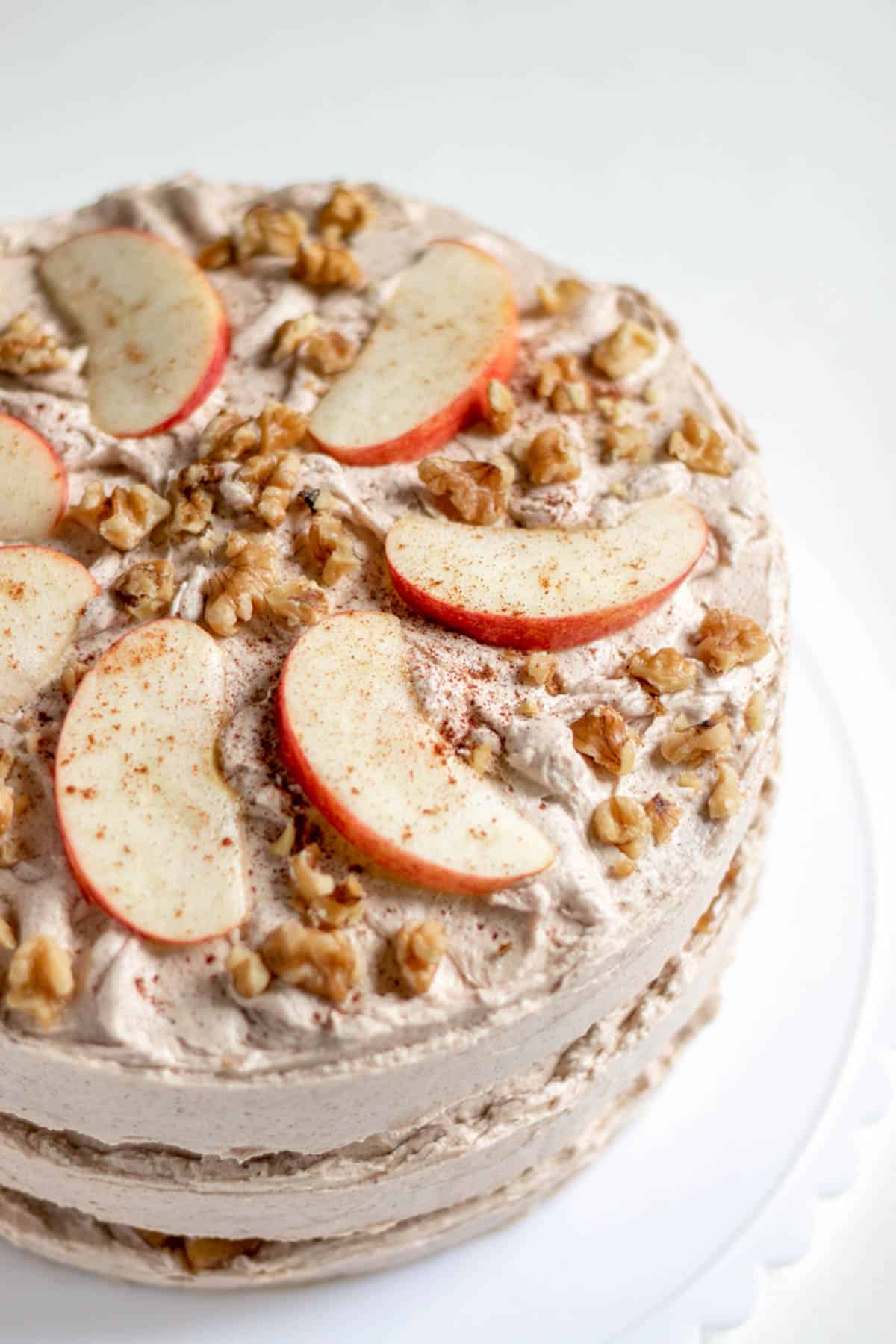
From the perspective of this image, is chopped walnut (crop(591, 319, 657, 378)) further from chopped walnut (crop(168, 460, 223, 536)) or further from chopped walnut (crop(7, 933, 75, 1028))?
chopped walnut (crop(7, 933, 75, 1028))

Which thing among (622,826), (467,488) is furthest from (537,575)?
(622,826)

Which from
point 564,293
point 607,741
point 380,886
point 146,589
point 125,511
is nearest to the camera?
point 380,886

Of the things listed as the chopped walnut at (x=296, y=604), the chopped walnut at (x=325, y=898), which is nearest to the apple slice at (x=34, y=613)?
the chopped walnut at (x=296, y=604)

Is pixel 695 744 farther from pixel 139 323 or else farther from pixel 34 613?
pixel 139 323

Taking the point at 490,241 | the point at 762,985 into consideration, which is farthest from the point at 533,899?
the point at 490,241

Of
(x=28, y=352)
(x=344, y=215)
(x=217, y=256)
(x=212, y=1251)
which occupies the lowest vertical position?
(x=212, y=1251)

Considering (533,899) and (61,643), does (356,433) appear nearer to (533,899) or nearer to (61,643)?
(61,643)

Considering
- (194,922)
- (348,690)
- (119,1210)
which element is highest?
(348,690)

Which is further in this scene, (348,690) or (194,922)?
(348,690)
